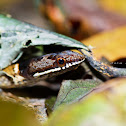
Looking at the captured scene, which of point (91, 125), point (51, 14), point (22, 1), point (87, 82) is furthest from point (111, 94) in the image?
point (22, 1)

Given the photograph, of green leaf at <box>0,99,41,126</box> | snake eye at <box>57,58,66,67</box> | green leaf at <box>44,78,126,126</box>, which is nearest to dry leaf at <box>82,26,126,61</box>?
snake eye at <box>57,58,66,67</box>

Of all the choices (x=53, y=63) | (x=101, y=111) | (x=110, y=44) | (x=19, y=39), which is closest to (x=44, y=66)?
(x=53, y=63)

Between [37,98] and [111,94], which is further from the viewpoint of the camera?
[37,98]

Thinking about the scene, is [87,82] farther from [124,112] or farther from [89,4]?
[89,4]

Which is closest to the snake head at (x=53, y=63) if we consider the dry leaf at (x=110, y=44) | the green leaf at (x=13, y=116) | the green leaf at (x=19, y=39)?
the green leaf at (x=19, y=39)

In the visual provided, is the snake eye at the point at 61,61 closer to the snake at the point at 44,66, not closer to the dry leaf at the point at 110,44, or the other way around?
the snake at the point at 44,66
